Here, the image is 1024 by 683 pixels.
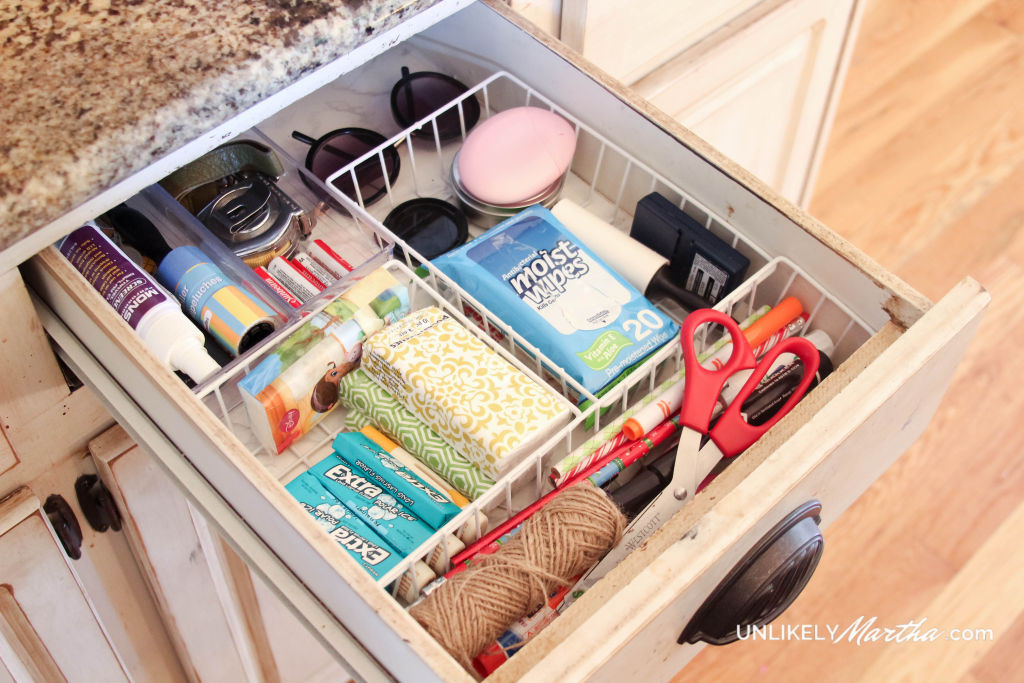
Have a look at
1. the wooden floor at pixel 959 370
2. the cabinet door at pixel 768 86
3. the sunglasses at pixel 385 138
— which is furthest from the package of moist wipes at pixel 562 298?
the wooden floor at pixel 959 370

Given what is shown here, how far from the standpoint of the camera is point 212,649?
39.5 inches

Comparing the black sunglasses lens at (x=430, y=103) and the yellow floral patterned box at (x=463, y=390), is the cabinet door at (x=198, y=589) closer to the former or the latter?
the yellow floral patterned box at (x=463, y=390)

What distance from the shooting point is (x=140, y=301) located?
0.63m

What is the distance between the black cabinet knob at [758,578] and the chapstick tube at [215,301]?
36cm

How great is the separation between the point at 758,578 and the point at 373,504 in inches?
10.0

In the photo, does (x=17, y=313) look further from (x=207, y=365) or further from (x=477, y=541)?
(x=477, y=541)

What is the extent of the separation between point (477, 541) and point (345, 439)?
0.12 meters

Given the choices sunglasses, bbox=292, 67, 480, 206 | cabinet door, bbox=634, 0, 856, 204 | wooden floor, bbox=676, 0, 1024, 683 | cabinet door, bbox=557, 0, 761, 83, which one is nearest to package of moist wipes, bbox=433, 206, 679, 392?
sunglasses, bbox=292, 67, 480, 206

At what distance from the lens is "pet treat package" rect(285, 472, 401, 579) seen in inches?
23.4

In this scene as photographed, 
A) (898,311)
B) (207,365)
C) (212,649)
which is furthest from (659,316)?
(212,649)

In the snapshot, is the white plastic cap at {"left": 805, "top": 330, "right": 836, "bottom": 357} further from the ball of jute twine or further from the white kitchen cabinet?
the white kitchen cabinet

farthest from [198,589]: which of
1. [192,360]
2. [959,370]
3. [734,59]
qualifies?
[959,370]

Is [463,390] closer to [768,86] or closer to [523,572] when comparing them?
[523,572]

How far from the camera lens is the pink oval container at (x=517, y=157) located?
81 centimetres
